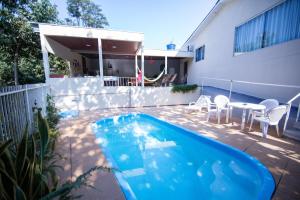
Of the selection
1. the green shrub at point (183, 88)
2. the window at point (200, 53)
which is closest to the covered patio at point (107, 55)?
the window at point (200, 53)

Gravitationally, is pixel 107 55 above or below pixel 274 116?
above

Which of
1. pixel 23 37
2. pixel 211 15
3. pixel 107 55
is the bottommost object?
pixel 107 55

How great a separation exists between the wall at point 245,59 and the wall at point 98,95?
9.18 ft

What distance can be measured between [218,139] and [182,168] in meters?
1.20

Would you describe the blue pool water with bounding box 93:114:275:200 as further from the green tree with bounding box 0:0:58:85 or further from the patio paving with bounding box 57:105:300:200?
the green tree with bounding box 0:0:58:85

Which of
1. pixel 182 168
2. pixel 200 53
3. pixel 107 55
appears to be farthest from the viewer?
pixel 107 55

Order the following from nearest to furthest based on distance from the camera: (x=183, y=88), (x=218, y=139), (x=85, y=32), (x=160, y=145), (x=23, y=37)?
(x=218, y=139)
(x=160, y=145)
(x=85, y=32)
(x=183, y=88)
(x=23, y=37)

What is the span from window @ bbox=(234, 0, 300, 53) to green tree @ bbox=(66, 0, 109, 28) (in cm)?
2132

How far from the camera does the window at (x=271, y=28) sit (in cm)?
476

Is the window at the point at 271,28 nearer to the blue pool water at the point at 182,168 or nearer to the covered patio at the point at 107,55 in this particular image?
the covered patio at the point at 107,55

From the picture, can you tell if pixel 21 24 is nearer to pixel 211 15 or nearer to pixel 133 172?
pixel 133 172

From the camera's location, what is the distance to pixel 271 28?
17.9 feet

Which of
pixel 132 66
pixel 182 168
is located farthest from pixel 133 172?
pixel 132 66

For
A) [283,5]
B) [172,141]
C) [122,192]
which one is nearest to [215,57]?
[283,5]
